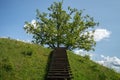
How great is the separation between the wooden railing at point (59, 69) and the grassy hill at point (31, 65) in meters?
0.95

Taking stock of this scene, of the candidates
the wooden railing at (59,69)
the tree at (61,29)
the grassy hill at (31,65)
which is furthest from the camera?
the tree at (61,29)

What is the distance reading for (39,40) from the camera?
5981 cm

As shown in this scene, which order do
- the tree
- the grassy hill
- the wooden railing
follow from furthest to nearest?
the tree → the grassy hill → the wooden railing

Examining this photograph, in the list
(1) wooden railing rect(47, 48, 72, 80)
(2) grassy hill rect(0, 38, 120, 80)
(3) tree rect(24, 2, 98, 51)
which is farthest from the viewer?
(3) tree rect(24, 2, 98, 51)

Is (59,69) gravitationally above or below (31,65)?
below

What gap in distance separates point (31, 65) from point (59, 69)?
11.9 ft

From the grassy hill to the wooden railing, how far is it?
37.3 inches

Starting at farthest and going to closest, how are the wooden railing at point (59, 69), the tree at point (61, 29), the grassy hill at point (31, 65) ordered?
1. the tree at point (61, 29)
2. the grassy hill at point (31, 65)
3. the wooden railing at point (59, 69)

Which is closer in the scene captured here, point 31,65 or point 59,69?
point 59,69

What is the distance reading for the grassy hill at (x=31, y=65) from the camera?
25.2 meters

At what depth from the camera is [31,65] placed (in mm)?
27500

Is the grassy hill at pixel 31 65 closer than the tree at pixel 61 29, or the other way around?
the grassy hill at pixel 31 65

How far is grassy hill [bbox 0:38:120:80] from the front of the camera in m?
25.2

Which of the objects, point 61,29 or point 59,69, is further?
point 61,29
